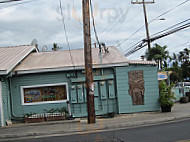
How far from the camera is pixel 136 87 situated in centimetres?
1460

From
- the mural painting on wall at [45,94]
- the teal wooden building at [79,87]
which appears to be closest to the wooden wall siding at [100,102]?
the teal wooden building at [79,87]

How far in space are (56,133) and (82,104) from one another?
4.15 metres

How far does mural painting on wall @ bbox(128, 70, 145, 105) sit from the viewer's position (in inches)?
574

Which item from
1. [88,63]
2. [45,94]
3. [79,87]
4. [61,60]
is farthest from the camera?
[61,60]

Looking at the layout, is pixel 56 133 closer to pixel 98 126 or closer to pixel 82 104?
pixel 98 126

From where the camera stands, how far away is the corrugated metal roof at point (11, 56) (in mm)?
12766

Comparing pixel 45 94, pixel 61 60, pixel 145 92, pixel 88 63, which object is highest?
pixel 61 60

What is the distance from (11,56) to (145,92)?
8.30 metres

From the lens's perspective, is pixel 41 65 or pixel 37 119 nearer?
pixel 37 119

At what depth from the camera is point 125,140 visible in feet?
25.8

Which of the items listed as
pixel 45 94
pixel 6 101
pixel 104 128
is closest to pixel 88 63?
pixel 104 128

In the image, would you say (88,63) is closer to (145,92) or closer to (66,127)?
(66,127)

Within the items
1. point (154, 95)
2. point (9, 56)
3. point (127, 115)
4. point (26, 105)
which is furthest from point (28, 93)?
point (154, 95)

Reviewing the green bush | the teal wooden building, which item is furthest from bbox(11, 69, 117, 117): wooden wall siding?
the green bush
